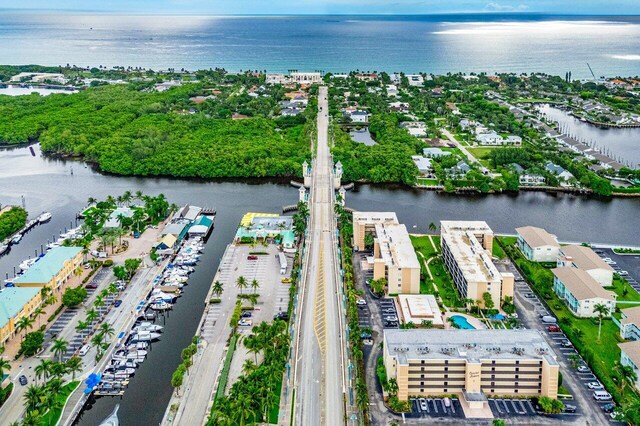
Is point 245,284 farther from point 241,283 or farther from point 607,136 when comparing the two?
point 607,136

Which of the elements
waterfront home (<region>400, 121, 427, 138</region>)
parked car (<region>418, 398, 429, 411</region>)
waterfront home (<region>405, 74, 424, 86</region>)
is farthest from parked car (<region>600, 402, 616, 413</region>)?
waterfront home (<region>405, 74, 424, 86</region>)

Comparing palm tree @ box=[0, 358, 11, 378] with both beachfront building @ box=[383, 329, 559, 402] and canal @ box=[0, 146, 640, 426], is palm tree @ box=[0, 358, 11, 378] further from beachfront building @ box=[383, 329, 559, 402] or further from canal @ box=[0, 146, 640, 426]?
beachfront building @ box=[383, 329, 559, 402]

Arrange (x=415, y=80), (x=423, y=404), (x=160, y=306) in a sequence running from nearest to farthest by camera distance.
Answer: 1. (x=423, y=404)
2. (x=160, y=306)
3. (x=415, y=80)

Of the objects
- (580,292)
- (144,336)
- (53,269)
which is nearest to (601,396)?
(580,292)

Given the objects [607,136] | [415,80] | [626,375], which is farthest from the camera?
[415,80]

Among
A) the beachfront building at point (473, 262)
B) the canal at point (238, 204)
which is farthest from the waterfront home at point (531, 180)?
the beachfront building at point (473, 262)
